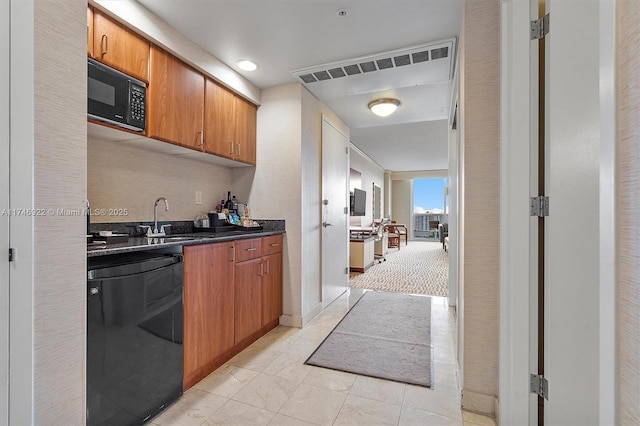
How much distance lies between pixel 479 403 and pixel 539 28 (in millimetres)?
1890

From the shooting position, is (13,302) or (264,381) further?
(264,381)

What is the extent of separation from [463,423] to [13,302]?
2.00 metres

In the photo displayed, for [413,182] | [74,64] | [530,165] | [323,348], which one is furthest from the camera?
[413,182]

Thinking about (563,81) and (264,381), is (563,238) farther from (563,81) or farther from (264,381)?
(264,381)

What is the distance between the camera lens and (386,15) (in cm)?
187

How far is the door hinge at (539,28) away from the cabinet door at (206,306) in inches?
82.0

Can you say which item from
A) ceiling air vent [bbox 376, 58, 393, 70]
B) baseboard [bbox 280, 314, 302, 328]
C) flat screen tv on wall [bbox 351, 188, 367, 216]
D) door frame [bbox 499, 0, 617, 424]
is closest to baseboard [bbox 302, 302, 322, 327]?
baseboard [bbox 280, 314, 302, 328]

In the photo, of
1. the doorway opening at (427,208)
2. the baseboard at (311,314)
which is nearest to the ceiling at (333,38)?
the baseboard at (311,314)

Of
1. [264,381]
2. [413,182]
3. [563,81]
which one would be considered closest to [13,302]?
[264,381]

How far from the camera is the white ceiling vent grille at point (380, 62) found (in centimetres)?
221

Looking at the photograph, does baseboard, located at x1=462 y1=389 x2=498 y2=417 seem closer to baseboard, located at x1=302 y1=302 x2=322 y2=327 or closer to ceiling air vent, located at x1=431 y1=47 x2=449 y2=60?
baseboard, located at x1=302 y1=302 x2=322 y2=327

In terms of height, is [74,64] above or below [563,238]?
above

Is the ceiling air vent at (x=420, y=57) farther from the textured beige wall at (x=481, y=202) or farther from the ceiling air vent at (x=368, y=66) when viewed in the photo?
the textured beige wall at (x=481, y=202)

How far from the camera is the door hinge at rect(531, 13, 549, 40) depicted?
1319 millimetres
